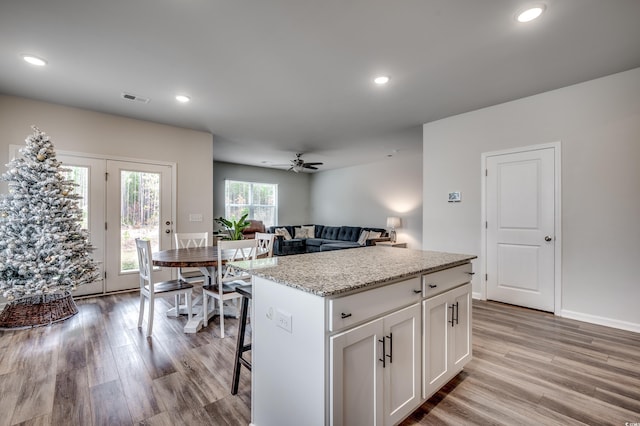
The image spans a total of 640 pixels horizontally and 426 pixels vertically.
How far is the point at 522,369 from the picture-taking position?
221cm

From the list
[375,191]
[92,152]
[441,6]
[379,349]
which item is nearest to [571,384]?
[379,349]

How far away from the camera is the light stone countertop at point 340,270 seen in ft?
4.23

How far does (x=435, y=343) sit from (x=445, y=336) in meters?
0.13

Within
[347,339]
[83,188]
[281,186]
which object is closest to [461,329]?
[347,339]

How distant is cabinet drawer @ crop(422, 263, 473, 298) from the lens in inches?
68.9

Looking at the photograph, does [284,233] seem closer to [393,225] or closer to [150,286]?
[393,225]

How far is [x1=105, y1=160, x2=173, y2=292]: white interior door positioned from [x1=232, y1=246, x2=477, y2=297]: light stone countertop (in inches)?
139

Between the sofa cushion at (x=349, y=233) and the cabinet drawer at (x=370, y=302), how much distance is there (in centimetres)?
622

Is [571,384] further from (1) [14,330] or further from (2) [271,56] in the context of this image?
(1) [14,330]

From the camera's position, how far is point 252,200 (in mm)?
8727

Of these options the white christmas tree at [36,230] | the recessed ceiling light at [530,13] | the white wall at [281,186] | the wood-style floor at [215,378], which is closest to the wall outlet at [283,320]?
the wood-style floor at [215,378]

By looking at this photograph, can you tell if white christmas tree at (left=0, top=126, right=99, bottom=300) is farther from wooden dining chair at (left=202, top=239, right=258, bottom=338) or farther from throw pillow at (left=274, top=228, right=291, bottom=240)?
throw pillow at (left=274, top=228, right=291, bottom=240)

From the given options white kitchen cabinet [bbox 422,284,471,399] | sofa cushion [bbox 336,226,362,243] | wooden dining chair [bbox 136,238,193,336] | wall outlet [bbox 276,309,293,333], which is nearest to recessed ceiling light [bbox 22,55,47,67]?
wooden dining chair [bbox 136,238,193,336]

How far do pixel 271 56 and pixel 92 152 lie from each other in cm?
316
